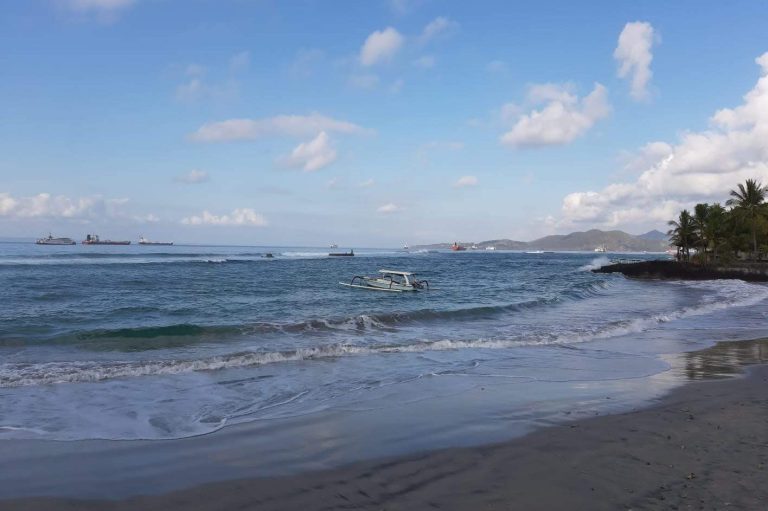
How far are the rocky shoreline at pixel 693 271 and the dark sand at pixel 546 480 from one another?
58989 mm

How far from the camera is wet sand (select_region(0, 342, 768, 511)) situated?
17.2ft

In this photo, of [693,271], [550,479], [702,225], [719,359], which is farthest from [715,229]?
[550,479]

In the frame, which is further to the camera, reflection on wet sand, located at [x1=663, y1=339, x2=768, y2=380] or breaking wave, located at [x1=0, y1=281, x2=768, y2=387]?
reflection on wet sand, located at [x1=663, y1=339, x2=768, y2=380]

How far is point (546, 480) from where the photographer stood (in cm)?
583

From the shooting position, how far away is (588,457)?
6.52m

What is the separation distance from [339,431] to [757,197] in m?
75.3

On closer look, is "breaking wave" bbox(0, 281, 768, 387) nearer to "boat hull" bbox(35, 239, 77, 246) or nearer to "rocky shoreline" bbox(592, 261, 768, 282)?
"rocky shoreline" bbox(592, 261, 768, 282)

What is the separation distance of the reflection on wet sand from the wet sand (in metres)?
4.48

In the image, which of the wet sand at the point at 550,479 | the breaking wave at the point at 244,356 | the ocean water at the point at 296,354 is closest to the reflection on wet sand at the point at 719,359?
the ocean water at the point at 296,354

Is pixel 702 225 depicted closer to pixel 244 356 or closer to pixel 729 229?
pixel 729 229

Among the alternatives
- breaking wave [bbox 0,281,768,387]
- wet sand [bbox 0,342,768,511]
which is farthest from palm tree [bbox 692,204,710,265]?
wet sand [bbox 0,342,768,511]

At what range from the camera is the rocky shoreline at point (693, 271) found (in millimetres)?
56750

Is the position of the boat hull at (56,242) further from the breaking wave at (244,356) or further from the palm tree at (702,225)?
the breaking wave at (244,356)

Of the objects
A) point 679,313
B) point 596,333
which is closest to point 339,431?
point 596,333
